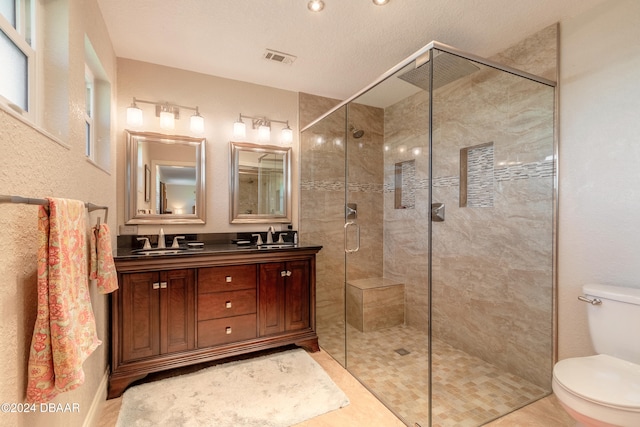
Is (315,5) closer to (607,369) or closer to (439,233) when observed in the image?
(439,233)

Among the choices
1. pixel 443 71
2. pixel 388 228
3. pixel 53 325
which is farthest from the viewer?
pixel 388 228

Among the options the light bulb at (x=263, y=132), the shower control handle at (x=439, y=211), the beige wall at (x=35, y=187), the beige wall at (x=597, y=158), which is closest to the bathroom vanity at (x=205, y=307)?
the beige wall at (x=35, y=187)

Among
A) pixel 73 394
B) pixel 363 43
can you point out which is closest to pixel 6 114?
pixel 73 394

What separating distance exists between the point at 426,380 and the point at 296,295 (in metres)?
1.16

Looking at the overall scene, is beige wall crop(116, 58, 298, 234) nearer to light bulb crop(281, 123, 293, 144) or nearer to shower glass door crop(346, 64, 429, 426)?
light bulb crop(281, 123, 293, 144)

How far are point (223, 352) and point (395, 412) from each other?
1.31 m

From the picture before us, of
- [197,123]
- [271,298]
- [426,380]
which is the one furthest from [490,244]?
[197,123]

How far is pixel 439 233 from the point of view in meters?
2.41

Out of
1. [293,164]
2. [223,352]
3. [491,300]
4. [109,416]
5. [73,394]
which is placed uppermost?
[293,164]

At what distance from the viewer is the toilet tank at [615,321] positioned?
1.49m

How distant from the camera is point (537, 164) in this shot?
2.09 metres

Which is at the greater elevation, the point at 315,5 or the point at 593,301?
the point at 315,5

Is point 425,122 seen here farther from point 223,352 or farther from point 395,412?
point 223,352

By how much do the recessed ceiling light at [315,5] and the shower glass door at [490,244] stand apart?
794 mm
